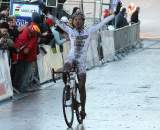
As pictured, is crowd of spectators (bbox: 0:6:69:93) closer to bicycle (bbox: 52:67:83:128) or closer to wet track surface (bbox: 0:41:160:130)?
wet track surface (bbox: 0:41:160:130)

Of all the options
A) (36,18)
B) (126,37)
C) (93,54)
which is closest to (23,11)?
(36,18)

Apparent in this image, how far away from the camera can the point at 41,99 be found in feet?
48.9

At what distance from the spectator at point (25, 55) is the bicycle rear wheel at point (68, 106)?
4434 mm

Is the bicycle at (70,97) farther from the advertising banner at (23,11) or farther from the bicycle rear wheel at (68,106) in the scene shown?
the advertising banner at (23,11)

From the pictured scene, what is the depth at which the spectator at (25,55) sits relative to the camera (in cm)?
1563

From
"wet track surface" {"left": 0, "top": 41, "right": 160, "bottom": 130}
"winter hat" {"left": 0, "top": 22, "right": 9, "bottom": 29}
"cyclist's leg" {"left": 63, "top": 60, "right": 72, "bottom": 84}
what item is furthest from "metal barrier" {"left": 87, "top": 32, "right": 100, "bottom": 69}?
"cyclist's leg" {"left": 63, "top": 60, "right": 72, "bottom": 84}

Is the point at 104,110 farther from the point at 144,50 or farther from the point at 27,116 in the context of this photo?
the point at 144,50

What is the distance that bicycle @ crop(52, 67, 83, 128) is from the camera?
11219 mm

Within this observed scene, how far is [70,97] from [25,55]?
15.5ft

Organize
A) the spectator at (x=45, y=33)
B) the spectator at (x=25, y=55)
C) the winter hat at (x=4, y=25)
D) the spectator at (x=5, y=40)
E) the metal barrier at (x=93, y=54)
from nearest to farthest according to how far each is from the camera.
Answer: the spectator at (x=5, y=40) < the winter hat at (x=4, y=25) < the spectator at (x=25, y=55) < the spectator at (x=45, y=33) < the metal barrier at (x=93, y=54)

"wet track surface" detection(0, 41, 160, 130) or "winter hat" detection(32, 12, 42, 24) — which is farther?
"winter hat" detection(32, 12, 42, 24)

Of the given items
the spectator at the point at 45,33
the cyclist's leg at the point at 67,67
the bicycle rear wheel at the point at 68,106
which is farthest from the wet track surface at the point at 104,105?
the spectator at the point at 45,33

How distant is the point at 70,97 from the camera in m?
11.3

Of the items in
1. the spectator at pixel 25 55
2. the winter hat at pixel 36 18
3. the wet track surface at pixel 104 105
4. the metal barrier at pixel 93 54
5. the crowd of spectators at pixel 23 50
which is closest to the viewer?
the wet track surface at pixel 104 105
